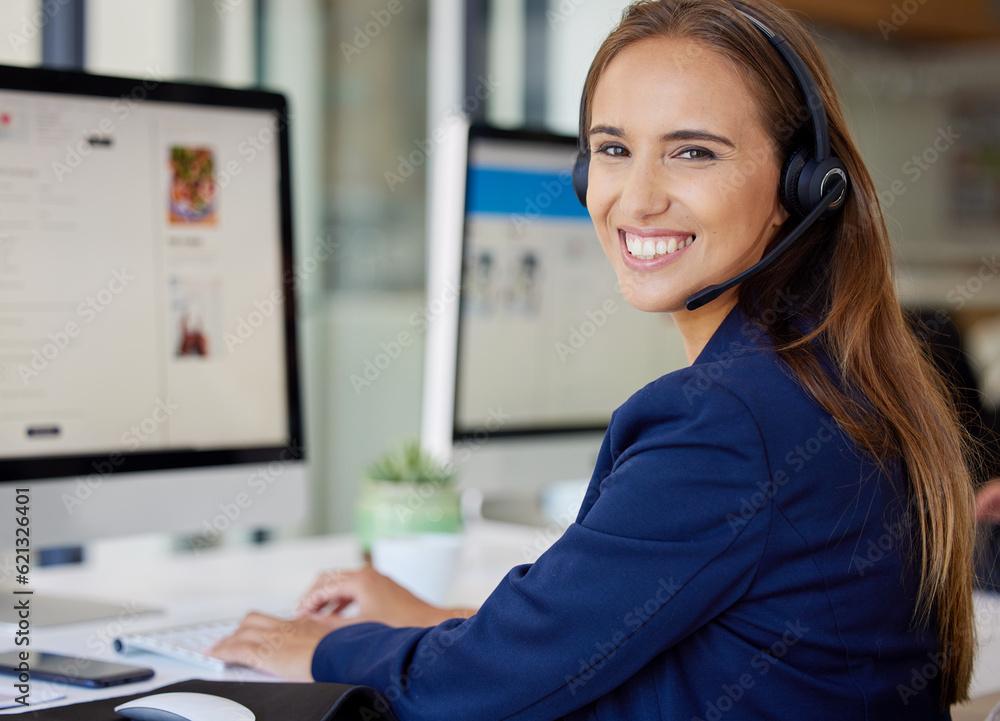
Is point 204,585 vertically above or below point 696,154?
below

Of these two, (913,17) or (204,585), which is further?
(913,17)

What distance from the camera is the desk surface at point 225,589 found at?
3.56ft

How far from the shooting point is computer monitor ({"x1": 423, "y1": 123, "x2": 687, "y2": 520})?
1.64m

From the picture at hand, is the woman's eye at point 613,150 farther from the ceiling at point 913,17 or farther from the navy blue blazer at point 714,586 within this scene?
the ceiling at point 913,17

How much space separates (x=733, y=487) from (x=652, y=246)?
296mm

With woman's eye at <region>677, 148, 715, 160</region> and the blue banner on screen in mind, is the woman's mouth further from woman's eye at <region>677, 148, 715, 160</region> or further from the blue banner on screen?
the blue banner on screen

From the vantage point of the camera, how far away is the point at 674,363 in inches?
74.8

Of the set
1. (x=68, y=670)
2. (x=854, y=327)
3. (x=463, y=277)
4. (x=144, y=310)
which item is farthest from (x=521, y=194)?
(x=68, y=670)

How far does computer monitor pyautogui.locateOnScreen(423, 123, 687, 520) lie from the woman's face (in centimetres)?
68

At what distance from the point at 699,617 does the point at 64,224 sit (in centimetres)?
89

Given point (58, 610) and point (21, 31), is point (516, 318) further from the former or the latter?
point (21, 31)

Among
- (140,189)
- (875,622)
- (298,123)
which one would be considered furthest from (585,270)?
(298,123)

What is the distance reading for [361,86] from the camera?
304cm

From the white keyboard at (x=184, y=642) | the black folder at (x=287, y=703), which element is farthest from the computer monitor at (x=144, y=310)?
the black folder at (x=287, y=703)
